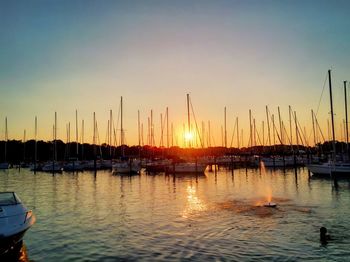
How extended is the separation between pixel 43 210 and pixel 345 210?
2637 centimetres

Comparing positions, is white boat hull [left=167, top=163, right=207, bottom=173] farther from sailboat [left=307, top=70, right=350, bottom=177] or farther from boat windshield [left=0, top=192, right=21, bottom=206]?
boat windshield [left=0, top=192, right=21, bottom=206]

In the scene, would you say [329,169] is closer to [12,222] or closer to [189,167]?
[189,167]

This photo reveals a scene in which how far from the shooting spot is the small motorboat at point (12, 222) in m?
15.1

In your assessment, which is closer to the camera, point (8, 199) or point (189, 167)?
point (8, 199)

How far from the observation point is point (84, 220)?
26703 millimetres

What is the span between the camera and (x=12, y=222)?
15875 mm

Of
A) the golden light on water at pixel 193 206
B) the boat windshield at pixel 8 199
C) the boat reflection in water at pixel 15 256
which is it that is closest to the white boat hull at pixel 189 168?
the golden light on water at pixel 193 206

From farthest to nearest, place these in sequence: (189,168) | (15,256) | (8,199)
Result: (189,168) → (8,199) → (15,256)

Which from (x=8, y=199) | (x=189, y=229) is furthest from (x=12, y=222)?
(x=189, y=229)

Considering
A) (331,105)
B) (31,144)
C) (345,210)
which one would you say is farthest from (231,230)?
(31,144)

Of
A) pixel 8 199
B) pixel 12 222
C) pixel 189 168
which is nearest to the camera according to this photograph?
pixel 12 222

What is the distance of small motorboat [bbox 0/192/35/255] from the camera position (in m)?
15.1

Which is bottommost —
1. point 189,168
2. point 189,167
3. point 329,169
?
point 329,169

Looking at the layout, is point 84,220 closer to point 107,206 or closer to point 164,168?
point 107,206
